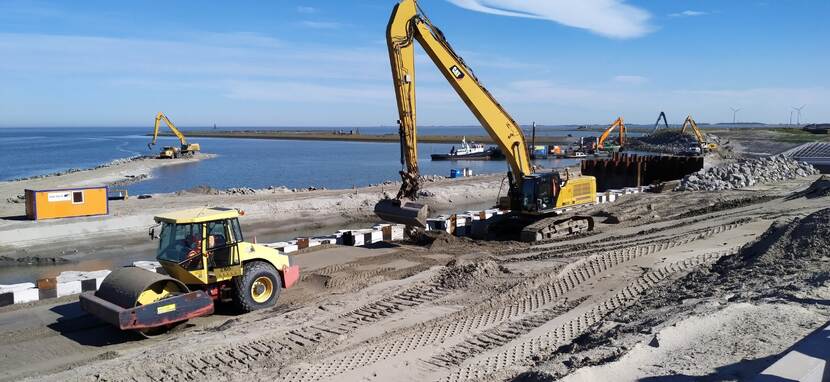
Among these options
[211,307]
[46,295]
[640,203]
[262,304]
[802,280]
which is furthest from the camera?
[640,203]

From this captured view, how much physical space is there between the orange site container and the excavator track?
14858mm

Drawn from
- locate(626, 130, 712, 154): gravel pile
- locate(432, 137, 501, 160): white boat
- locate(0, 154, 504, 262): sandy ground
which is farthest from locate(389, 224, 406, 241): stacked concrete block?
locate(626, 130, 712, 154): gravel pile

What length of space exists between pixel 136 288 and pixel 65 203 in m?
15.2

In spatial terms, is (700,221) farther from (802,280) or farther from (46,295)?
(46,295)

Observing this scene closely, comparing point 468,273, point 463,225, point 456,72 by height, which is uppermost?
point 456,72

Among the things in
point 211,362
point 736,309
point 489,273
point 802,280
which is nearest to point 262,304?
point 211,362

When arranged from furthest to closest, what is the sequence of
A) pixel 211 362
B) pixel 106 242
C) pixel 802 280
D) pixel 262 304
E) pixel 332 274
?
pixel 106 242 → pixel 332 274 → pixel 262 304 → pixel 802 280 → pixel 211 362

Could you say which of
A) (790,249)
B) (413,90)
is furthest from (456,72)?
(790,249)

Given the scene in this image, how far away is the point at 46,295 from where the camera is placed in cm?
1136

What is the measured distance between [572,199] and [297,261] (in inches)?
313

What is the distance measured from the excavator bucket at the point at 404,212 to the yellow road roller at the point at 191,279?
4090 mm

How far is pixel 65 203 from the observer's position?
21.5 metres

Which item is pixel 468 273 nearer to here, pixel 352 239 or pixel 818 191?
pixel 352 239

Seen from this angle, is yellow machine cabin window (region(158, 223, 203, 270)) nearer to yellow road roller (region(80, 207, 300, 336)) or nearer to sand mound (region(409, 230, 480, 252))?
yellow road roller (region(80, 207, 300, 336))
